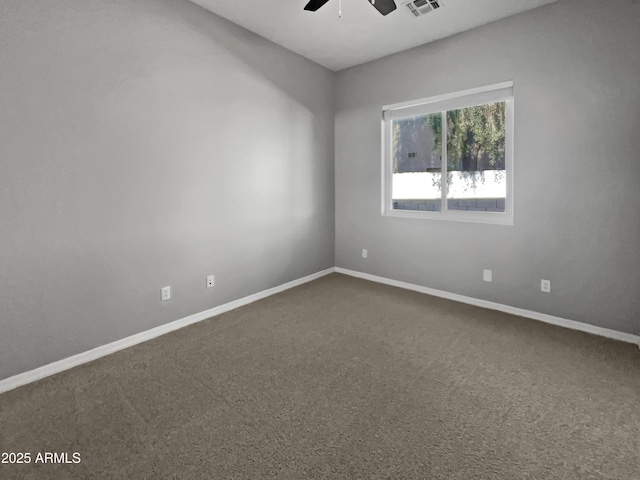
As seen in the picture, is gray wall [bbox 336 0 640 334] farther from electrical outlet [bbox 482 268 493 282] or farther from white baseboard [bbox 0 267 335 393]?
white baseboard [bbox 0 267 335 393]

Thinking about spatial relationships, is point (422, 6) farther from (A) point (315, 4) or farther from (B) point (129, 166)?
(B) point (129, 166)

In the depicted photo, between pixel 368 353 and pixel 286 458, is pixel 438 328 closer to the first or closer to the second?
pixel 368 353

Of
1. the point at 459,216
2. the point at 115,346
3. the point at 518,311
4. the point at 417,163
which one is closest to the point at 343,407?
the point at 115,346

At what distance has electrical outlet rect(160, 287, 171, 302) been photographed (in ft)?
9.14

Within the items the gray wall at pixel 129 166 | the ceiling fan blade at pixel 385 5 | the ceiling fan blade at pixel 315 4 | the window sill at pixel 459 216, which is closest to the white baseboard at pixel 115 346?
the gray wall at pixel 129 166

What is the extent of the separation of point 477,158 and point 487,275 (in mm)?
1210

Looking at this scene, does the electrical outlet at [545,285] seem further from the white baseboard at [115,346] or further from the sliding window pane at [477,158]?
the white baseboard at [115,346]

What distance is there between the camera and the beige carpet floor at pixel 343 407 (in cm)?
145

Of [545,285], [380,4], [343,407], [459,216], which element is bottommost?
[343,407]

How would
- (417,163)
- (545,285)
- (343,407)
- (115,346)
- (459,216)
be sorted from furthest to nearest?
1. (417,163)
2. (459,216)
3. (545,285)
4. (115,346)
5. (343,407)

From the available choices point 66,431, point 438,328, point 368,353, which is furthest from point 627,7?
point 66,431

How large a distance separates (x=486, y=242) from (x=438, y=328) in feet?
3.61

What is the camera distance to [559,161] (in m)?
Answer: 2.86

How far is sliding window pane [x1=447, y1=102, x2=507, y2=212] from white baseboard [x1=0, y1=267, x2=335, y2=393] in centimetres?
237
